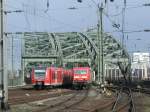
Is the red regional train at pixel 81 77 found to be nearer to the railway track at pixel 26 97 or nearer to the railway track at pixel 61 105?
the railway track at pixel 26 97

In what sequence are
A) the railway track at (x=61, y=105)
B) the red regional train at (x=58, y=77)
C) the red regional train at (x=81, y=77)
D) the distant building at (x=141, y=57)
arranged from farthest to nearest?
the distant building at (x=141, y=57), the red regional train at (x=81, y=77), the red regional train at (x=58, y=77), the railway track at (x=61, y=105)

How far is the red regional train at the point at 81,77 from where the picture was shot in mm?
70750

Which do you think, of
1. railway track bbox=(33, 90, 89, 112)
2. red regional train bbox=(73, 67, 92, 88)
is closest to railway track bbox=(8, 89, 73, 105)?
railway track bbox=(33, 90, 89, 112)

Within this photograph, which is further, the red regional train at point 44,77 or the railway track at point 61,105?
the red regional train at point 44,77

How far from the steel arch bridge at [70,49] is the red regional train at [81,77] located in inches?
3476

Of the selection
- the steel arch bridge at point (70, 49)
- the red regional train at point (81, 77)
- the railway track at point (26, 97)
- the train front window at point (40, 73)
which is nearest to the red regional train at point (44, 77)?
the train front window at point (40, 73)

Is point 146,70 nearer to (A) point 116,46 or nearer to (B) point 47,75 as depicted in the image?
(A) point 116,46

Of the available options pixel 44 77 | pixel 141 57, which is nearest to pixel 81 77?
pixel 44 77

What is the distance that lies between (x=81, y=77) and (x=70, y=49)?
129 m

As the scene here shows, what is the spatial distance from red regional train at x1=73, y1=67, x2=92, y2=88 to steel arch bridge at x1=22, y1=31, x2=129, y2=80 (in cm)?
8829

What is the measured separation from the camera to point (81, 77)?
233 feet

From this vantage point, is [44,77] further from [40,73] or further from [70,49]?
[70,49]

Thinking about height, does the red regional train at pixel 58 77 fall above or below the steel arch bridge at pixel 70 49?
below

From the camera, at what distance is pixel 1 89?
22750 mm
